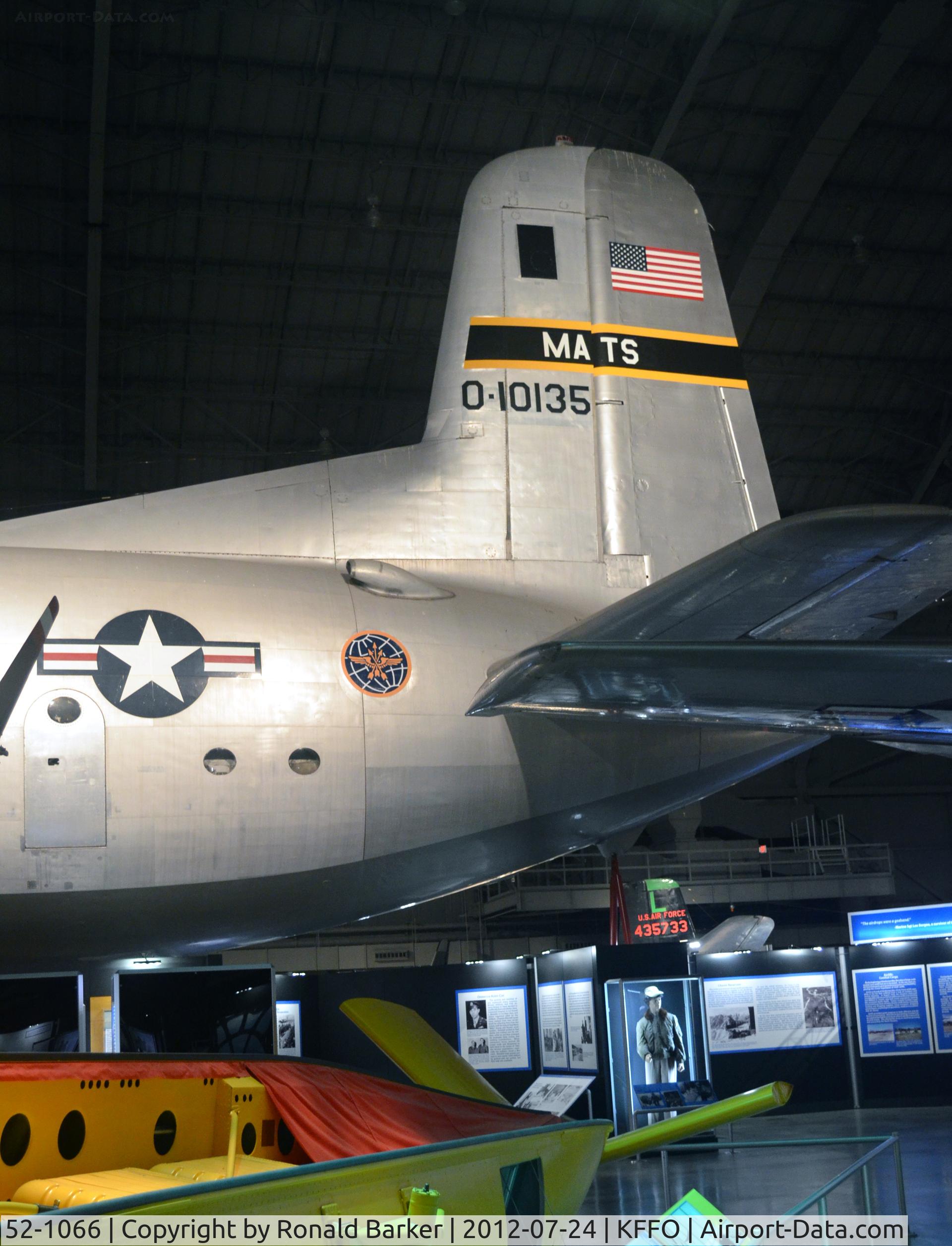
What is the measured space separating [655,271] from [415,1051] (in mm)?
7537

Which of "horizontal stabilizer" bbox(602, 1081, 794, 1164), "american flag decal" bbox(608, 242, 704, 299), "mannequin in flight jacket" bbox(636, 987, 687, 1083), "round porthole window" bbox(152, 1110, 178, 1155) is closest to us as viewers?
"round porthole window" bbox(152, 1110, 178, 1155)

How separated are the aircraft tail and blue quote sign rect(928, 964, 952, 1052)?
14.0 m

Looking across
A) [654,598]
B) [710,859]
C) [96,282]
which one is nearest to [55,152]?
[96,282]

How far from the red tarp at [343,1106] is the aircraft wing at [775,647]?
106 inches

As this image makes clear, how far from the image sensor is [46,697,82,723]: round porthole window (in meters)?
7.81

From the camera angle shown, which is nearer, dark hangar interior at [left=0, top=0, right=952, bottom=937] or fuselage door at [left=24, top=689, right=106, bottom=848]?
fuselage door at [left=24, top=689, right=106, bottom=848]

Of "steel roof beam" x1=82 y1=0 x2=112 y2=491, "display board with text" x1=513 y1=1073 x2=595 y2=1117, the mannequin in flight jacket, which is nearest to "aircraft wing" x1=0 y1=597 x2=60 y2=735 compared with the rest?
"display board with text" x1=513 y1=1073 x2=595 y2=1117

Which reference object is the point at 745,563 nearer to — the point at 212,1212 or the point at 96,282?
the point at 212,1212

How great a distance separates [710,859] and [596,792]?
37226 millimetres

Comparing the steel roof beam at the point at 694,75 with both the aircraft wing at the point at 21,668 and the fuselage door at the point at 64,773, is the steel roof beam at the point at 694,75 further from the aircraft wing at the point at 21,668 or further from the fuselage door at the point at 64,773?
the fuselage door at the point at 64,773

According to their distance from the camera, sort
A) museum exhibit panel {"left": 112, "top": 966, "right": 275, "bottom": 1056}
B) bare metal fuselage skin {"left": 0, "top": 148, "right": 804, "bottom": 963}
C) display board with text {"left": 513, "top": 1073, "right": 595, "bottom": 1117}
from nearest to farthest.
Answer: bare metal fuselage skin {"left": 0, "top": 148, "right": 804, "bottom": 963} < museum exhibit panel {"left": 112, "top": 966, "right": 275, "bottom": 1056} < display board with text {"left": 513, "top": 1073, "right": 595, "bottom": 1117}

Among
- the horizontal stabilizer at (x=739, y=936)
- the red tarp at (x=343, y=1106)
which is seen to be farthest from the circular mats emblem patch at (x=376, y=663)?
the horizontal stabilizer at (x=739, y=936)

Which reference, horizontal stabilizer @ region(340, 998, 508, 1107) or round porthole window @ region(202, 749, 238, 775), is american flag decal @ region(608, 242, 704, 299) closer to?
round porthole window @ region(202, 749, 238, 775)

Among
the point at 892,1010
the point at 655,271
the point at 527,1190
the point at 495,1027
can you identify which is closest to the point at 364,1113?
the point at 527,1190
